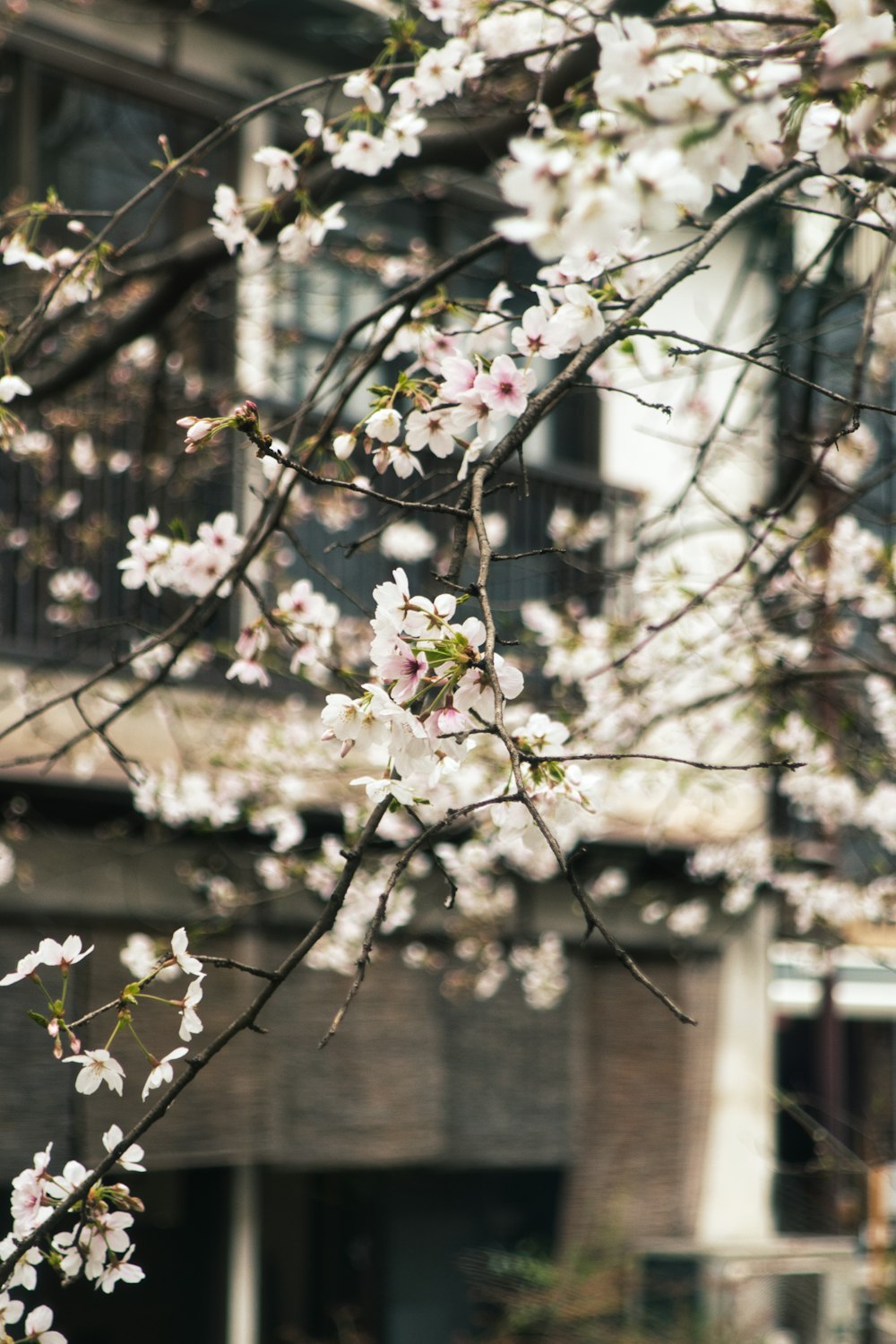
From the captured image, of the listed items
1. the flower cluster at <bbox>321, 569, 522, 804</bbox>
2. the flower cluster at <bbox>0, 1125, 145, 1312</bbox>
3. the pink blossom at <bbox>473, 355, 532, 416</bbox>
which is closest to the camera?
the flower cluster at <bbox>321, 569, 522, 804</bbox>

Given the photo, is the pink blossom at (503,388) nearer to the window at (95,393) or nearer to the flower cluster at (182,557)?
the flower cluster at (182,557)

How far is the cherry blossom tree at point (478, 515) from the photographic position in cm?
175

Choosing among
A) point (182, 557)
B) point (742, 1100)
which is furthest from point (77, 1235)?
point (742, 1100)

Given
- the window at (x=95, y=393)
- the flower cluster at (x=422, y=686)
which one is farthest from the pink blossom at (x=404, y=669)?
the window at (x=95, y=393)

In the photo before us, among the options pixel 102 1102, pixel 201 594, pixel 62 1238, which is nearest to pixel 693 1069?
pixel 102 1102

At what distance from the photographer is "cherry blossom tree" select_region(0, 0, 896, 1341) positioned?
68.7 inches

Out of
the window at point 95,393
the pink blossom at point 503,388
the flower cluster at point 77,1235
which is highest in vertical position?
the window at point 95,393

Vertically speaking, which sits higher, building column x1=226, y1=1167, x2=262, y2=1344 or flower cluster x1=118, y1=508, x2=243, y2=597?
flower cluster x1=118, y1=508, x2=243, y2=597

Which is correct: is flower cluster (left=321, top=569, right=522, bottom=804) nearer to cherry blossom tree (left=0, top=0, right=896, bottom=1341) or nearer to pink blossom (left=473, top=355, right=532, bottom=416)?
cherry blossom tree (left=0, top=0, right=896, bottom=1341)

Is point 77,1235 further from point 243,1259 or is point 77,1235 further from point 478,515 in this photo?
point 243,1259

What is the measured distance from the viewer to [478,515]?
180 centimetres

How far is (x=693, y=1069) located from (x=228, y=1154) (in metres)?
3.18

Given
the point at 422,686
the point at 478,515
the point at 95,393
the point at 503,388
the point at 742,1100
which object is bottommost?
the point at 742,1100

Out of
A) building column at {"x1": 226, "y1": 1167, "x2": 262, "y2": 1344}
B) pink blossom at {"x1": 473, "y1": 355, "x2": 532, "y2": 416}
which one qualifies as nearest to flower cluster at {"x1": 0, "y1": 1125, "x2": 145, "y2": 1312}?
pink blossom at {"x1": 473, "y1": 355, "x2": 532, "y2": 416}
